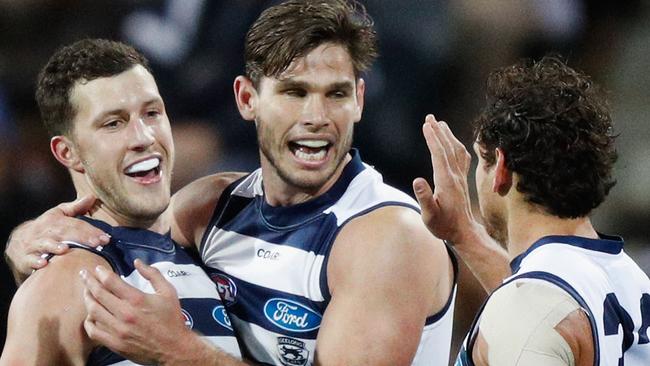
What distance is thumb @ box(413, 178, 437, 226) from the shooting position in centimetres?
288

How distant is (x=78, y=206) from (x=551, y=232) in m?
1.52

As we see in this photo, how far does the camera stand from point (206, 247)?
339 cm

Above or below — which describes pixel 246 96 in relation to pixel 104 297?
above

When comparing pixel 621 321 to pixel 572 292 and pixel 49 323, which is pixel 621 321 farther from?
pixel 49 323

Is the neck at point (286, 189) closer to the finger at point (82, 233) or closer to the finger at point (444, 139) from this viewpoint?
the finger at point (444, 139)

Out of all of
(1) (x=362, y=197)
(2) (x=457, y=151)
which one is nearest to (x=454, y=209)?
(2) (x=457, y=151)

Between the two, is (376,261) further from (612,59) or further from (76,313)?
(612,59)

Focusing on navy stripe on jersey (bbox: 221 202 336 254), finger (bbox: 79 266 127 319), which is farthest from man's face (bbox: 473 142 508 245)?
finger (bbox: 79 266 127 319)

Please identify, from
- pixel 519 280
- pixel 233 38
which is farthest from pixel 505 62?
pixel 519 280

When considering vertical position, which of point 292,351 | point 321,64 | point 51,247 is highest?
point 321,64

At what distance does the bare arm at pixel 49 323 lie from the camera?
267cm

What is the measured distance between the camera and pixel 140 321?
263 centimetres

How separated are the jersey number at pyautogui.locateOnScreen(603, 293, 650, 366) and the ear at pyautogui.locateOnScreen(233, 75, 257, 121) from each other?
1497 mm

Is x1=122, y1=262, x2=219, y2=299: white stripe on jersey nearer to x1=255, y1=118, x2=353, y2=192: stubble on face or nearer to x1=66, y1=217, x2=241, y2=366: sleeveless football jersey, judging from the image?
x1=66, y1=217, x2=241, y2=366: sleeveless football jersey
